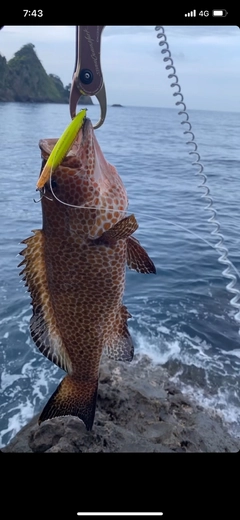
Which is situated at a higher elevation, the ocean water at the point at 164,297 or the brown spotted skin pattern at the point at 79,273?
the brown spotted skin pattern at the point at 79,273

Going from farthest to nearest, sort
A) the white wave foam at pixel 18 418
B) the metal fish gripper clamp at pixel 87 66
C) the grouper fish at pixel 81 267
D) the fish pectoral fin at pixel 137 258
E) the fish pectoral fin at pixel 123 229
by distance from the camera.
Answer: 1. the white wave foam at pixel 18 418
2. the fish pectoral fin at pixel 137 258
3. the grouper fish at pixel 81 267
4. the fish pectoral fin at pixel 123 229
5. the metal fish gripper clamp at pixel 87 66

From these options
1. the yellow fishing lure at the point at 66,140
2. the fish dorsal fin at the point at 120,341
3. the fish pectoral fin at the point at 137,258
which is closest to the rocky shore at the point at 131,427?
the fish dorsal fin at the point at 120,341

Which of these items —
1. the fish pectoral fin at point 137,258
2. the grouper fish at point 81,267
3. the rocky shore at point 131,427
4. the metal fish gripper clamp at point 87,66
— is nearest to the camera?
the metal fish gripper clamp at point 87,66

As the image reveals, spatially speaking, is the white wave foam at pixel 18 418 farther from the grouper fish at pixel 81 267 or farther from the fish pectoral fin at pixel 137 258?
the fish pectoral fin at pixel 137 258

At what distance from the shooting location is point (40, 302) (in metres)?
2.29

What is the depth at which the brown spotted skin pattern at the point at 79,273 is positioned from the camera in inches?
80.4

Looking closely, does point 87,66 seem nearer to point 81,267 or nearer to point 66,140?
point 66,140

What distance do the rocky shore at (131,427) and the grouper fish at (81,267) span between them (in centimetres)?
117

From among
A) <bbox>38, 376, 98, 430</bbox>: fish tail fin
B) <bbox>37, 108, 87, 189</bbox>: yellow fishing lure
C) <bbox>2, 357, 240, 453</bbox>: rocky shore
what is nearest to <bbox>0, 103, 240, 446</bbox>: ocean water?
<bbox>2, 357, 240, 453</bbox>: rocky shore

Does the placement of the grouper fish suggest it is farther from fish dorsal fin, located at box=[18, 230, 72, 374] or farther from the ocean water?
the ocean water
